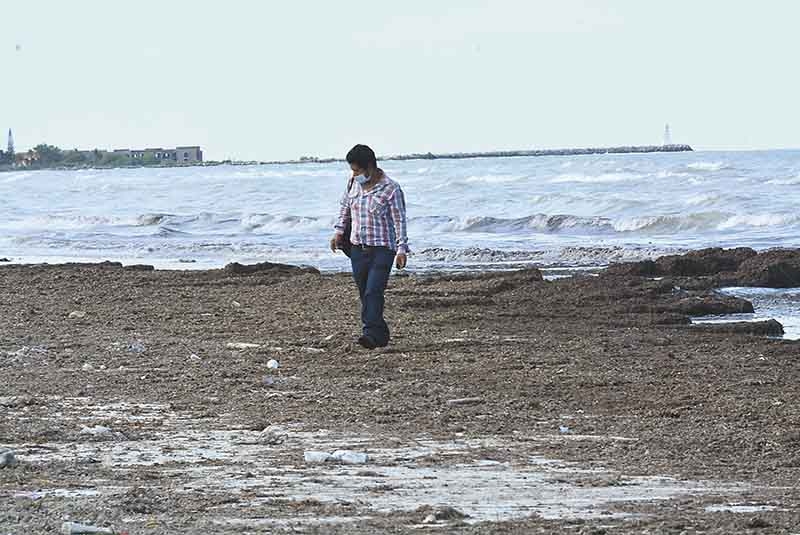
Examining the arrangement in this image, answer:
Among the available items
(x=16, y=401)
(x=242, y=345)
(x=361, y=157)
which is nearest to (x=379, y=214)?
(x=361, y=157)

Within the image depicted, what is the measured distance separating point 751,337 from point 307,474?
7.30 metres

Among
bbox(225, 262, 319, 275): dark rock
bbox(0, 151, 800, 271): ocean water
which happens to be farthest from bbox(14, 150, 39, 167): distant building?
bbox(225, 262, 319, 275): dark rock

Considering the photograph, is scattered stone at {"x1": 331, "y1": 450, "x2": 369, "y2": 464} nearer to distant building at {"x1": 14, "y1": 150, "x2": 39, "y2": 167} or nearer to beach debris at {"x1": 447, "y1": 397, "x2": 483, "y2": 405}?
beach debris at {"x1": 447, "y1": 397, "x2": 483, "y2": 405}

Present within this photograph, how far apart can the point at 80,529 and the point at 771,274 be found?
1510cm

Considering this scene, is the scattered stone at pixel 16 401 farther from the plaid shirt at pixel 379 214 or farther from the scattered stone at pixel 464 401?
the plaid shirt at pixel 379 214

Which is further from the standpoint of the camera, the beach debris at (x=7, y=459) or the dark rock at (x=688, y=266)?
the dark rock at (x=688, y=266)

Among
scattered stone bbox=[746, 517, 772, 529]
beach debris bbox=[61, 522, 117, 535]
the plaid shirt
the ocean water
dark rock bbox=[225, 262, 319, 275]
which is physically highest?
the plaid shirt

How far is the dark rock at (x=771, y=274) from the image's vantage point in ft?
62.5

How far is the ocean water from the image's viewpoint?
96.5 ft

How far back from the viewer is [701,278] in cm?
1947

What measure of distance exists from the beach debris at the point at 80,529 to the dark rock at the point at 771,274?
14.9 metres

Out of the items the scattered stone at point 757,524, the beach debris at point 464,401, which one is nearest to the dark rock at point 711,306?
the beach debris at point 464,401

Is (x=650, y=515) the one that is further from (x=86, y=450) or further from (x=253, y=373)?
(x=253, y=373)

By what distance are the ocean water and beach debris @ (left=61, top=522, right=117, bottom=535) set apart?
775 inches
